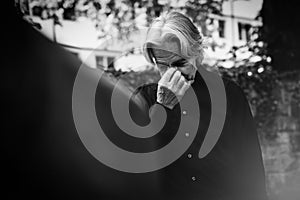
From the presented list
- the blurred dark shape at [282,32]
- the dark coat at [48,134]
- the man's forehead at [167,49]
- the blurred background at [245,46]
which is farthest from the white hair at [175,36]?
the dark coat at [48,134]

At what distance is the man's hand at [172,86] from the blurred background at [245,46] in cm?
17

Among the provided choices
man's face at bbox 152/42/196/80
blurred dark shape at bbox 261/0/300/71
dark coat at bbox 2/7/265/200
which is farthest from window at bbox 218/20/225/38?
dark coat at bbox 2/7/265/200

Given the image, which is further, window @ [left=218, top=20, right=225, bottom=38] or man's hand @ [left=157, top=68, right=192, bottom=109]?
window @ [left=218, top=20, right=225, bottom=38]

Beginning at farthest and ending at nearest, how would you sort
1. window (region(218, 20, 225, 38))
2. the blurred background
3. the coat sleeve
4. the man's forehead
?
window (region(218, 20, 225, 38))
the blurred background
the coat sleeve
the man's forehead

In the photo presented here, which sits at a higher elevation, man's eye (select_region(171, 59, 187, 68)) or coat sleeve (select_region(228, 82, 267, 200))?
man's eye (select_region(171, 59, 187, 68))

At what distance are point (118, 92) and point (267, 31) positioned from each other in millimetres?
1622

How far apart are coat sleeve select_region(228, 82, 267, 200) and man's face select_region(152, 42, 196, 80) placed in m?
0.23

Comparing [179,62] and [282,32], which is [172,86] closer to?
[179,62]

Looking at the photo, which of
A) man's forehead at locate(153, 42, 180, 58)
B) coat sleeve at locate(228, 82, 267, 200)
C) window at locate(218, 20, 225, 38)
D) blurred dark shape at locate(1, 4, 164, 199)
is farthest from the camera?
window at locate(218, 20, 225, 38)

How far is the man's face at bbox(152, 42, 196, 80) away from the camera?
→ 1.22 metres

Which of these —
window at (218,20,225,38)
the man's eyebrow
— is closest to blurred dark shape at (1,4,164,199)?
the man's eyebrow

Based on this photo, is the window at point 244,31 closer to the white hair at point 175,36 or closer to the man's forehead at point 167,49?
the white hair at point 175,36

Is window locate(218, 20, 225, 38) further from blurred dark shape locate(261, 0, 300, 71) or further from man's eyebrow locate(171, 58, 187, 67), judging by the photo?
man's eyebrow locate(171, 58, 187, 67)

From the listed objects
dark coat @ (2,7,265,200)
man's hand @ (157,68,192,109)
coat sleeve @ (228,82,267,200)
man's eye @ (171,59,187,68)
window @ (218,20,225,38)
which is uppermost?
dark coat @ (2,7,265,200)
